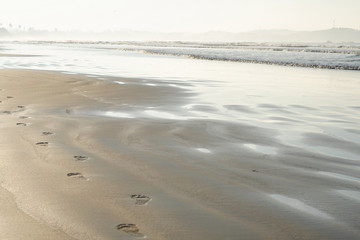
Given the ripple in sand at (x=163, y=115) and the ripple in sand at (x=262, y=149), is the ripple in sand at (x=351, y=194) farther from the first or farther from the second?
the ripple in sand at (x=163, y=115)

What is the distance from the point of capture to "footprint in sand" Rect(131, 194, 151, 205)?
3730 millimetres

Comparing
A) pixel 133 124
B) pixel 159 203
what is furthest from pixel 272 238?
pixel 133 124

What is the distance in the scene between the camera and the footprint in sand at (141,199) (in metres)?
3.73

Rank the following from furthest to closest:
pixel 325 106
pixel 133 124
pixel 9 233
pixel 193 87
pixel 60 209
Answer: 1. pixel 193 87
2. pixel 325 106
3. pixel 133 124
4. pixel 60 209
5. pixel 9 233

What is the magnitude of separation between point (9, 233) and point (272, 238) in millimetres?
1882

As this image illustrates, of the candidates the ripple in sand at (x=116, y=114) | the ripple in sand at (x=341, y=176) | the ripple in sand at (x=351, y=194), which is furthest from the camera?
the ripple in sand at (x=116, y=114)

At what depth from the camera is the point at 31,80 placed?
14.5 meters

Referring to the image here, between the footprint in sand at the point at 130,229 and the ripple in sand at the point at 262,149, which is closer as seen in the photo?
the footprint in sand at the point at 130,229

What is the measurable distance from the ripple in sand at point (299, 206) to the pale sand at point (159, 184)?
0.7 inches

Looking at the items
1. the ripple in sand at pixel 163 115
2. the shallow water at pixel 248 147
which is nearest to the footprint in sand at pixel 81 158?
the shallow water at pixel 248 147

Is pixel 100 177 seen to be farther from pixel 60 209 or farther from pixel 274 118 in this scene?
pixel 274 118

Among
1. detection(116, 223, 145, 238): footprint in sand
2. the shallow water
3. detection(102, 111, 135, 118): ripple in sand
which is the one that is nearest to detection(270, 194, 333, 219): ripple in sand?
the shallow water

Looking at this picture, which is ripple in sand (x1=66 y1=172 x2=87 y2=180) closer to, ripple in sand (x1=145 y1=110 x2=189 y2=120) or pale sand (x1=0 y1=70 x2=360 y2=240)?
pale sand (x1=0 y1=70 x2=360 y2=240)

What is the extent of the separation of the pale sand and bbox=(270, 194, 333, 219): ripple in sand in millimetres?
18
